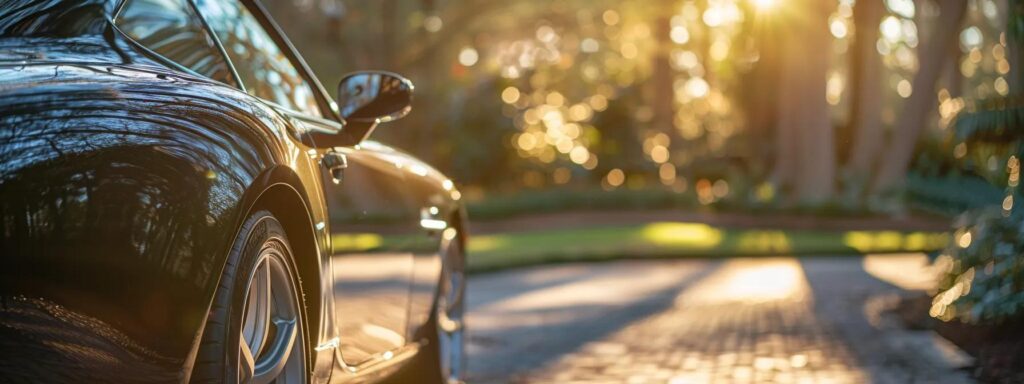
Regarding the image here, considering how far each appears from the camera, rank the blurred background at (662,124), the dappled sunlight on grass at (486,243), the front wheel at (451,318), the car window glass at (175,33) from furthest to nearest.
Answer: the blurred background at (662,124) < the dappled sunlight on grass at (486,243) < the front wheel at (451,318) < the car window glass at (175,33)

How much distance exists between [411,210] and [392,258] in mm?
447

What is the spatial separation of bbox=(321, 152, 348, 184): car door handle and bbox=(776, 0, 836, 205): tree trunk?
79.9ft

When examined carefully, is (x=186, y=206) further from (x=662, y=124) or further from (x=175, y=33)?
(x=662, y=124)

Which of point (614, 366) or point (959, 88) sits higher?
point (959, 88)

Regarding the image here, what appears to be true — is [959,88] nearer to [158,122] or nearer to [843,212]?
[843,212]

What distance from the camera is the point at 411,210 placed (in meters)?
5.59

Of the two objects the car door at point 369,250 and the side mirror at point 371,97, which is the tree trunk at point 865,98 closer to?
the car door at point 369,250

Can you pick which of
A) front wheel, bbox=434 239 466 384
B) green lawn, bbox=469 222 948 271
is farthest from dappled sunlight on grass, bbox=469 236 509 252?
front wheel, bbox=434 239 466 384

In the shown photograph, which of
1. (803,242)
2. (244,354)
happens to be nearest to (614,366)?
(244,354)

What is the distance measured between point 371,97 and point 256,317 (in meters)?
1.38

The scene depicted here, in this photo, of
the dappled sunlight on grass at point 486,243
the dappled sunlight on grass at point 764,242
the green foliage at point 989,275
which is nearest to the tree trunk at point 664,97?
the dappled sunlight on grass at point 486,243

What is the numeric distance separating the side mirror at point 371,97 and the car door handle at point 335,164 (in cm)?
26

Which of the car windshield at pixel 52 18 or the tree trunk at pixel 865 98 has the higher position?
the tree trunk at pixel 865 98

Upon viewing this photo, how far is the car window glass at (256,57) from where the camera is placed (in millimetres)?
4789
